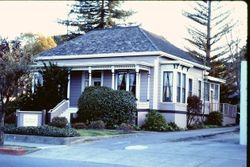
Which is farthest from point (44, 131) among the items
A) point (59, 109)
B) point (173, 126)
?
point (173, 126)

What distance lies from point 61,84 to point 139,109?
5112 millimetres

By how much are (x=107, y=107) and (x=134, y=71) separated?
3.95 meters

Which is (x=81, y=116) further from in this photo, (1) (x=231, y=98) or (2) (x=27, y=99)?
(1) (x=231, y=98)

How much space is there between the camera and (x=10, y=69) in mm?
15641

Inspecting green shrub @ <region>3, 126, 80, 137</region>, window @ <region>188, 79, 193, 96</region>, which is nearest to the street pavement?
green shrub @ <region>3, 126, 80, 137</region>

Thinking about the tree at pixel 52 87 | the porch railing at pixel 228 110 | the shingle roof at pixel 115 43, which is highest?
the shingle roof at pixel 115 43

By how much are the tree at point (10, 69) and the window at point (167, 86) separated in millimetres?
12642

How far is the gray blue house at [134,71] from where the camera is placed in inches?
1057

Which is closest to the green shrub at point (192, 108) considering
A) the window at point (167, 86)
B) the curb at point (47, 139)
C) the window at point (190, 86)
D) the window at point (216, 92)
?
the window at point (190, 86)

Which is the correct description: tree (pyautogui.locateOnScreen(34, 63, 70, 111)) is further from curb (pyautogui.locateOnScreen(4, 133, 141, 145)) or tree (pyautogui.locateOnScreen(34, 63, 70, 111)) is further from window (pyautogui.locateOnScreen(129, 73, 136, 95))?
curb (pyautogui.locateOnScreen(4, 133, 141, 145))

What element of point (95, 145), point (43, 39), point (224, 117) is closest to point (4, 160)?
point (95, 145)

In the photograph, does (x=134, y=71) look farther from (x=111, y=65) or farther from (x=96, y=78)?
(x=96, y=78)

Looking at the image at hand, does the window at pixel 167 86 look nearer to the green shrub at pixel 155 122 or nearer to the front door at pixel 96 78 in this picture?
the green shrub at pixel 155 122

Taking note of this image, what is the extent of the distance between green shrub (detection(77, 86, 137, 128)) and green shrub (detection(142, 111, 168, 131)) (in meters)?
1.11
